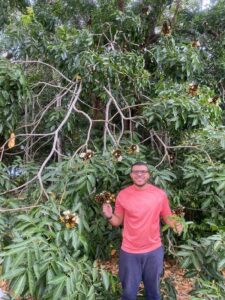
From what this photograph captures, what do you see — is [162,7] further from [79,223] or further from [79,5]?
[79,223]

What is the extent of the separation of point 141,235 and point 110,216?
26 cm

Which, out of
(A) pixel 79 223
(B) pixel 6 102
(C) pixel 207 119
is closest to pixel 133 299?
(A) pixel 79 223

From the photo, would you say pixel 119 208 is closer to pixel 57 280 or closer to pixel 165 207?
pixel 165 207

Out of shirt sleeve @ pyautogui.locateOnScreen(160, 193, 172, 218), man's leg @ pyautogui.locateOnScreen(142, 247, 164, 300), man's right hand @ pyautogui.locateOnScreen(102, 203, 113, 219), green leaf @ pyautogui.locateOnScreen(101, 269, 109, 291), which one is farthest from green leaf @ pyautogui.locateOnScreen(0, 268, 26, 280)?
shirt sleeve @ pyautogui.locateOnScreen(160, 193, 172, 218)

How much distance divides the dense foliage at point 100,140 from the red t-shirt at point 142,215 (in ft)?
0.37

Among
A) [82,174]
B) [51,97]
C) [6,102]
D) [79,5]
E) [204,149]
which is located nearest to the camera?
[82,174]

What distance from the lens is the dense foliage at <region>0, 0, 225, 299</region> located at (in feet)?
7.38

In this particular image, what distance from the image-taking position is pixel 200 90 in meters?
3.46

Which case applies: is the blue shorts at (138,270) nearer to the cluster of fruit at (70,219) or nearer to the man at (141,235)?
the man at (141,235)

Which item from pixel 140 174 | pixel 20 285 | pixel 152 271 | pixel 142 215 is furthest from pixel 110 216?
pixel 20 285

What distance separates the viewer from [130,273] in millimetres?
2658

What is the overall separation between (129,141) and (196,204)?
0.82 meters

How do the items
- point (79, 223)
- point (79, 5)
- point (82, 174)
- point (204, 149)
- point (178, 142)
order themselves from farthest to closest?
point (79, 5), point (178, 142), point (204, 149), point (82, 174), point (79, 223)

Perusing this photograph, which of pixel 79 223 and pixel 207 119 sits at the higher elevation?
pixel 207 119
